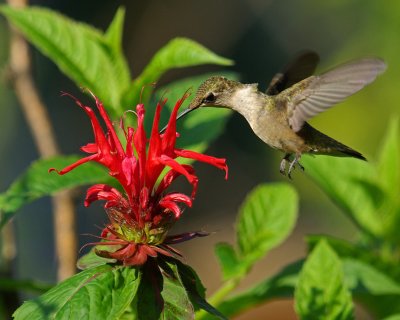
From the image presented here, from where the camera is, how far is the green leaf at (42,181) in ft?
5.71

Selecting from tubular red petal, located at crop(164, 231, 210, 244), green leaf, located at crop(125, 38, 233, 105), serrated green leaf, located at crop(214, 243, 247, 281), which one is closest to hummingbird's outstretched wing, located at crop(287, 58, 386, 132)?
green leaf, located at crop(125, 38, 233, 105)

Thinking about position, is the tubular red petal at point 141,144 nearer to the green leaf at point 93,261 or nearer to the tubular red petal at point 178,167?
the tubular red petal at point 178,167

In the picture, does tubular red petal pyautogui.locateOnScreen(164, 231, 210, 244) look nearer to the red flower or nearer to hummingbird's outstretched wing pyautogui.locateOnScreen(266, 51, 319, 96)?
the red flower

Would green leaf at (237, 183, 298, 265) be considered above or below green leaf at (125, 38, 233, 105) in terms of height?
below

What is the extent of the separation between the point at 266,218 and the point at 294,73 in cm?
50

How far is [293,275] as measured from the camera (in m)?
2.03

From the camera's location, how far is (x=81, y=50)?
6.99 feet

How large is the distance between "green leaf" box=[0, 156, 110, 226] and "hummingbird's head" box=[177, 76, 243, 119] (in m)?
0.27

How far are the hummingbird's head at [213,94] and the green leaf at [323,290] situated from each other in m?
0.51

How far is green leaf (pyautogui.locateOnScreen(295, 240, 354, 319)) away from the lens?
172 centimetres

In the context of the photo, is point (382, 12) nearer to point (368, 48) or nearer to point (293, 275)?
point (368, 48)

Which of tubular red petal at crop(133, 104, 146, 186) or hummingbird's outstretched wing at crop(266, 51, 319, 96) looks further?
hummingbird's outstretched wing at crop(266, 51, 319, 96)

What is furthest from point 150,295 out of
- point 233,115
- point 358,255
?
point 233,115

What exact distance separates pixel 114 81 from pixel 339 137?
4.93 meters
